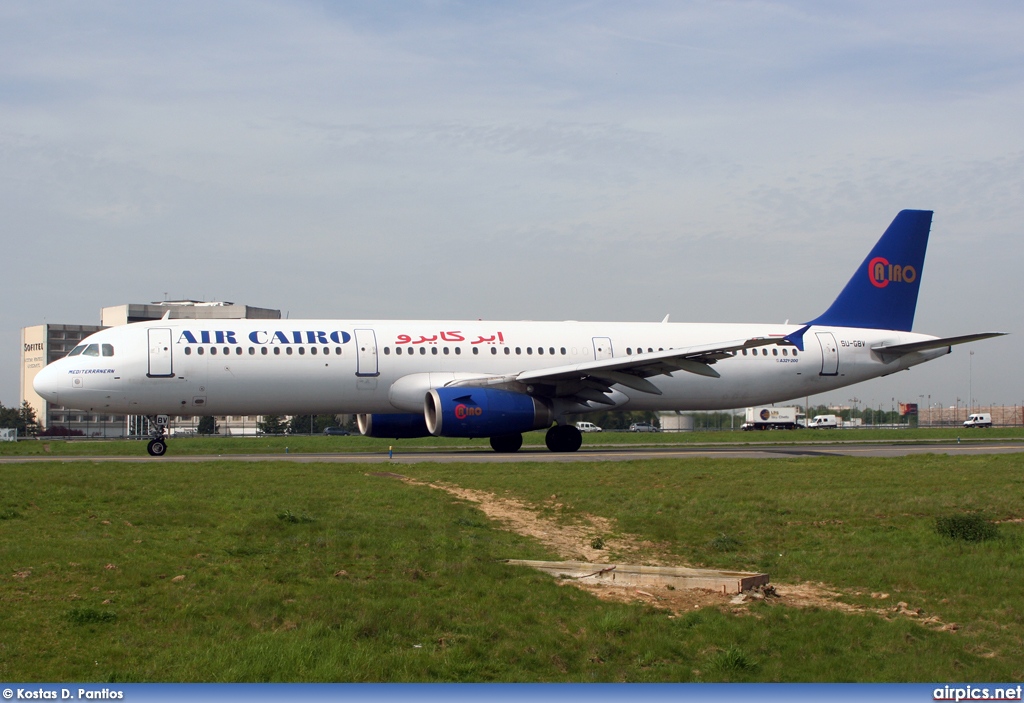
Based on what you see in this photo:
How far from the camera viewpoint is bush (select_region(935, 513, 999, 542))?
12758mm

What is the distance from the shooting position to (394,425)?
101 ft

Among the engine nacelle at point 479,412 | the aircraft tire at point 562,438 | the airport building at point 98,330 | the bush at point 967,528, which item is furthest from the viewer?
the airport building at point 98,330

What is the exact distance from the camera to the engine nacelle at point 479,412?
26438mm

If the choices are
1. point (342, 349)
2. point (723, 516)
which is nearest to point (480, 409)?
point (342, 349)

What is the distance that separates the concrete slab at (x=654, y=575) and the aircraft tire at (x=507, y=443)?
19.0 meters

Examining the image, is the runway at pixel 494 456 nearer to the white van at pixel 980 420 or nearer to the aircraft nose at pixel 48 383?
the aircraft nose at pixel 48 383

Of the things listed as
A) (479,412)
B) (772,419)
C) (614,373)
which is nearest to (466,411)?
(479,412)

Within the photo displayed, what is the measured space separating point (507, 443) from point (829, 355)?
484 inches

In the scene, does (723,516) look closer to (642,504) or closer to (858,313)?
(642,504)

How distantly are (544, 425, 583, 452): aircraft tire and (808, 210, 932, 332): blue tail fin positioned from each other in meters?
10.9

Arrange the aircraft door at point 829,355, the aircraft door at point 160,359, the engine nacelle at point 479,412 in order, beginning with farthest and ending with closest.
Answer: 1. the aircraft door at point 829,355
2. the aircraft door at point 160,359
3. the engine nacelle at point 479,412

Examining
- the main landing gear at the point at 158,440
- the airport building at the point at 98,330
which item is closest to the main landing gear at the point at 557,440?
the main landing gear at the point at 158,440

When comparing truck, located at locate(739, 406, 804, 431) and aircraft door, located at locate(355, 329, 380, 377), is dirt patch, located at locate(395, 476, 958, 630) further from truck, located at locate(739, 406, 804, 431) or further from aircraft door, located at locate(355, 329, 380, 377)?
truck, located at locate(739, 406, 804, 431)

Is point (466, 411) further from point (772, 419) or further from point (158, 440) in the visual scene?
point (772, 419)
